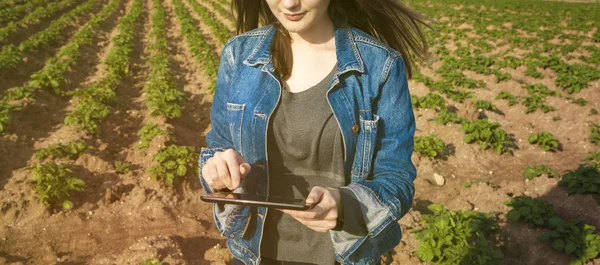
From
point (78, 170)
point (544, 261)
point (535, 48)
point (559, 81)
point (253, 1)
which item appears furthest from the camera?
point (535, 48)

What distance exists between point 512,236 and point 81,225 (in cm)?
497

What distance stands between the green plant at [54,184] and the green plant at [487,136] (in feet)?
19.6

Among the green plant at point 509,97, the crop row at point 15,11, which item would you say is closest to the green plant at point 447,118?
the green plant at point 509,97

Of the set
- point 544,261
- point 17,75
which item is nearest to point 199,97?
point 17,75

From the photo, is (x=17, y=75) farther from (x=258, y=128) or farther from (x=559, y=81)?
(x=559, y=81)

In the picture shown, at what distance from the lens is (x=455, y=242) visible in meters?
3.88

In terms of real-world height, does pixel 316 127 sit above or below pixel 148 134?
above

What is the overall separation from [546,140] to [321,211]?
681 cm

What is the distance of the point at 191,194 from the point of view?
531 centimetres

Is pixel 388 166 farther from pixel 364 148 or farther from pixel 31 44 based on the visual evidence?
pixel 31 44

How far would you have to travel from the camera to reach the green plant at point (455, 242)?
12.2 ft

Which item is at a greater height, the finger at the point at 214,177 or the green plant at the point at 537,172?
the finger at the point at 214,177

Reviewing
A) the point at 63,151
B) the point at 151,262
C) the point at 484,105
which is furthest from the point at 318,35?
the point at 484,105

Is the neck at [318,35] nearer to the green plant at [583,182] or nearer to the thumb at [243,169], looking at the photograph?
the thumb at [243,169]
